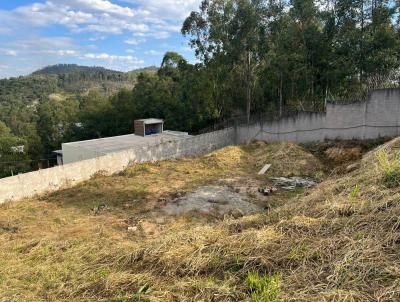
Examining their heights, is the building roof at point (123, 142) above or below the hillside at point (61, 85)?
below

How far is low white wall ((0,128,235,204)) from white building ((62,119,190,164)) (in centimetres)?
103

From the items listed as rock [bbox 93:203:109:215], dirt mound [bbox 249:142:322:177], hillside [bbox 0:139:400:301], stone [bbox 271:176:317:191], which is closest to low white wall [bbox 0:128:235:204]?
rock [bbox 93:203:109:215]

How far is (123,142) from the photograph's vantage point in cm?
2153

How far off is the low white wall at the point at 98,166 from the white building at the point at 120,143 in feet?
3.38

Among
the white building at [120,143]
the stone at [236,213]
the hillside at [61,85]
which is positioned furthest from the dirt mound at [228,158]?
the hillside at [61,85]

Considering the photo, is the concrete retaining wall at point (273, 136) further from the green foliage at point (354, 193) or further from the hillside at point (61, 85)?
the hillside at point (61, 85)

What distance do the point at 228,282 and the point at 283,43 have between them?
17384 millimetres

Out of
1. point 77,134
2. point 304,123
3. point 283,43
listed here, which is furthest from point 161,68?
point 304,123

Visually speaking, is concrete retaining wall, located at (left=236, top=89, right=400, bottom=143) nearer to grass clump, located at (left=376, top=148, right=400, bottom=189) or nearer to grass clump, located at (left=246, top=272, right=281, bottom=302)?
grass clump, located at (left=376, top=148, right=400, bottom=189)

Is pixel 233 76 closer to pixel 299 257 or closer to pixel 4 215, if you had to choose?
pixel 4 215

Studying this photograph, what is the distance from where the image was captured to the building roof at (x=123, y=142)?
62.9 ft

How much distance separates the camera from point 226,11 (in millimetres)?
19531

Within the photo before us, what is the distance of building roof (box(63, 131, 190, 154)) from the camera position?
1917cm

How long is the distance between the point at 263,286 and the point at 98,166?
39.1 feet
